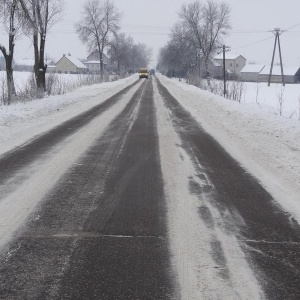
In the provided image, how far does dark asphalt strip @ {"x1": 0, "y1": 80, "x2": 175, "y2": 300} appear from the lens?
2.66 m

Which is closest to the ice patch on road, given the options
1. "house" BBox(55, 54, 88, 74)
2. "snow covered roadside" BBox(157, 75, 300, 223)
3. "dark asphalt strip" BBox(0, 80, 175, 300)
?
"dark asphalt strip" BBox(0, 80, 175, 300)

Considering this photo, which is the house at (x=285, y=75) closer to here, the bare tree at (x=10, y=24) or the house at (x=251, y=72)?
the house at (x=251, y=72)

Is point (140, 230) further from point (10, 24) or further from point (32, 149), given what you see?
point (10, 24)

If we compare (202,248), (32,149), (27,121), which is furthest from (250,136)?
(27,121)

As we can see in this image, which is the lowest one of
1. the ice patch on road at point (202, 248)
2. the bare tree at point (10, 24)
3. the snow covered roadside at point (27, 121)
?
the ice patch on road at point (202, 248)

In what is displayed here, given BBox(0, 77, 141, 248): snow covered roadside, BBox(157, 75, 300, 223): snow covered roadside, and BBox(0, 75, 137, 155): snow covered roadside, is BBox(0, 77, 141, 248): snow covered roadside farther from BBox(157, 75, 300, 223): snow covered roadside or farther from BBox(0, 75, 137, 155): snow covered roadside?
BBox(157, 75, 300, 223): snow covered roadside

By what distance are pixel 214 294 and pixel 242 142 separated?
6423 millimetres

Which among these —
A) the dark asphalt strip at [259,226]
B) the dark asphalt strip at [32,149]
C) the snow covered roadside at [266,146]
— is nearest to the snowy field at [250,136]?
the snow covered roadside at [266,146]

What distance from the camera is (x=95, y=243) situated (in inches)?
133

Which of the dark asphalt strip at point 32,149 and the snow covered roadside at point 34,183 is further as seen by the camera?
the dark asphalt strip at point 32,149

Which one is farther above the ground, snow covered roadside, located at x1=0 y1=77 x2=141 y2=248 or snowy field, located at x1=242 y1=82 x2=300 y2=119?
snowy field, located at x1=242 y1=82 x2=300 y2=119

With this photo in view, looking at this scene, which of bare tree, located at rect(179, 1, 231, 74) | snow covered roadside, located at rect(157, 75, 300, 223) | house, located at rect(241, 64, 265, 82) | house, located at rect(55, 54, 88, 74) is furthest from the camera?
house, located at rect(55, 54, 88, 74)

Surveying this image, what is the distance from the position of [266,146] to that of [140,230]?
5.30m

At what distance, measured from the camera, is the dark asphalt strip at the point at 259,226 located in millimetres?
2820
